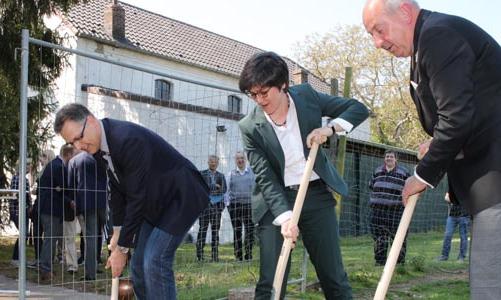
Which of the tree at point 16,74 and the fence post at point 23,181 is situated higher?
the tree at point 16,74

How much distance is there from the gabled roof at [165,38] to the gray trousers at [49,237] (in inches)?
448

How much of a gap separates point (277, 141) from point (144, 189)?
36.3 inches

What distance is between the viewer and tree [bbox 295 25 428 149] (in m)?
37.8

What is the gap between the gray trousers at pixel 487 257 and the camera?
2.45 metres

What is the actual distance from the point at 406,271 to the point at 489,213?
5979 millimetres

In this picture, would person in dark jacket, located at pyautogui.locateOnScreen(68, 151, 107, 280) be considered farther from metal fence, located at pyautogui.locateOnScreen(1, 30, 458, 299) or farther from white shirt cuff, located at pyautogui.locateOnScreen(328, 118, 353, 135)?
white shirt cuff, located at pyautogui.locateOnScreen(328, 118, 353, 135)

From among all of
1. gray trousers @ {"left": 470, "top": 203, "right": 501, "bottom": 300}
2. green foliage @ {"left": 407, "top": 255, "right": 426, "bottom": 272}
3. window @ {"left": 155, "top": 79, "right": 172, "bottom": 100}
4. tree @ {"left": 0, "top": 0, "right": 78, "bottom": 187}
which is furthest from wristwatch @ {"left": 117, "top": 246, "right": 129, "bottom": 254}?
tree @ {"left": 0, "top": 0, "right": 78, "bottom": 187}

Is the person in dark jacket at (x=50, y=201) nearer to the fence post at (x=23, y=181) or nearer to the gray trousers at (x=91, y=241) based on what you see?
the gray trousers at (x=91, y=241)

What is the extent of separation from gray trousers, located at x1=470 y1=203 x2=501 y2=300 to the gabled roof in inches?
697

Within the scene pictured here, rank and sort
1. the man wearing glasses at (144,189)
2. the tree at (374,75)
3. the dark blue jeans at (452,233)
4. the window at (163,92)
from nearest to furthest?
the man wearing glasses at (144,189) < the window at (163,92) < the dark blue jeans at (452,233) < the tree at (374,75)

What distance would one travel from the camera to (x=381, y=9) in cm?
262

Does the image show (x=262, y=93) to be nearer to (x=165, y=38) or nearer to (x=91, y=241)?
(x=91, y=241)

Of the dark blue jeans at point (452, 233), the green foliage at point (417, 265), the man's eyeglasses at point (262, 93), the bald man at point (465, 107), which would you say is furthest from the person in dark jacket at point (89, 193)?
the dark blue jeans at point (452, 233)

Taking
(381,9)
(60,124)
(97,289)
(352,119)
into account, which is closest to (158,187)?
(60,124)
